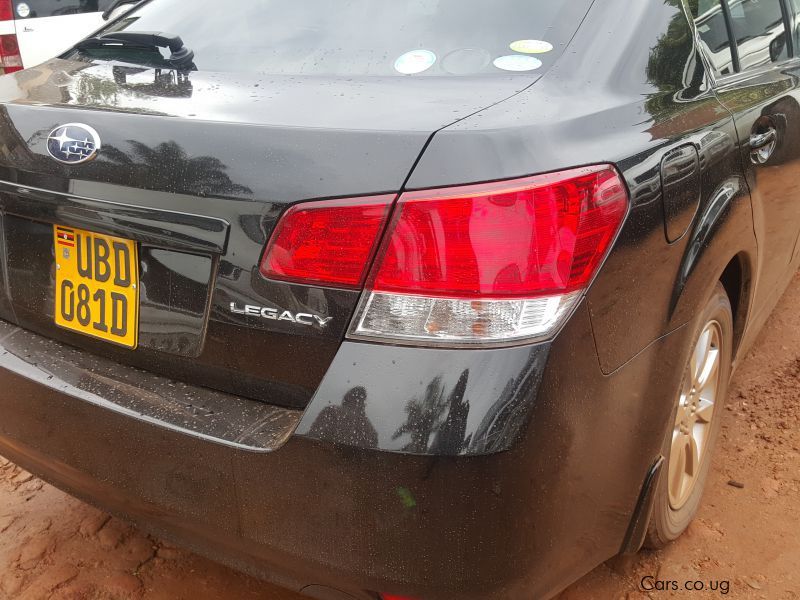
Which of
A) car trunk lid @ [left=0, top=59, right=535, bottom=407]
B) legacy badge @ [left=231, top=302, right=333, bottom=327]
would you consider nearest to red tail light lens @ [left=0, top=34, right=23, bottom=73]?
car trunk lid @ [left=0, top=59, right=535, bottom=407]

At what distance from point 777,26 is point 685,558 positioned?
1750 mm

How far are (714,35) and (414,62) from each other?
34.6 inches

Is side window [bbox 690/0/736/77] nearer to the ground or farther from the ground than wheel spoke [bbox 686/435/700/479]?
farther from the ground

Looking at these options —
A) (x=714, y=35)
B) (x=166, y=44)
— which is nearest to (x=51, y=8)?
(x=166, y=44)

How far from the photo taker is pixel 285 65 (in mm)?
1816

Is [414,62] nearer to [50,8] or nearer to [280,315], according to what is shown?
[280,315]

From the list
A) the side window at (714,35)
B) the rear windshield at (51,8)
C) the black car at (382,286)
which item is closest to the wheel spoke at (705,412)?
the black car at (382,286)

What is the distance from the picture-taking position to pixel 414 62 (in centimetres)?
173

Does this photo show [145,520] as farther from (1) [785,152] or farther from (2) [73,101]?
(1) [785,152]

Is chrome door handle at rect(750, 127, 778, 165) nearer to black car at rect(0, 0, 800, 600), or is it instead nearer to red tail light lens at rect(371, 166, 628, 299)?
black car at rect(0, 0, 800, 600)

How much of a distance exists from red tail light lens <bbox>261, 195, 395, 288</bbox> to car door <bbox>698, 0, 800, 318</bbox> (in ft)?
3.46

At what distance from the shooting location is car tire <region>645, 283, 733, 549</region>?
6.28 ft

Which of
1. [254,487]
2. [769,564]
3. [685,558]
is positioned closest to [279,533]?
[254,487]

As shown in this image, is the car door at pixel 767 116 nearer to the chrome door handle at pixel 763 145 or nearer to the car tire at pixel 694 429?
the chrome door handle at pixel 763 145
